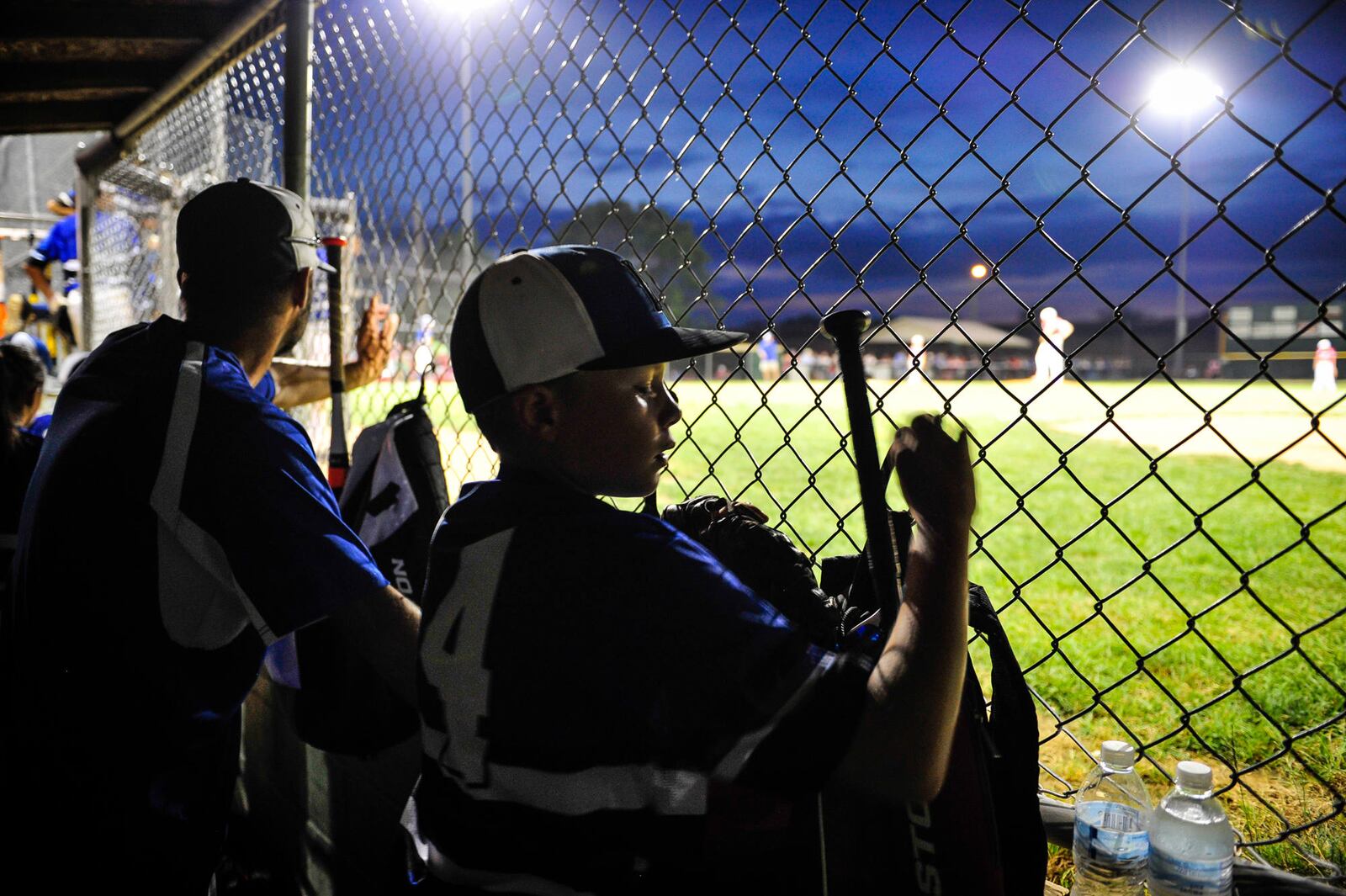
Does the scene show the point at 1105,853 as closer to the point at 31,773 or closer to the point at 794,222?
the point at 794,222

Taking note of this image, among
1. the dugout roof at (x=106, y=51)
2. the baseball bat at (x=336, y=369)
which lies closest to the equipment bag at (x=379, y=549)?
the baseball bat at (x=336, y=369)

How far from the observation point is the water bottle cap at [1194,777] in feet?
4.46

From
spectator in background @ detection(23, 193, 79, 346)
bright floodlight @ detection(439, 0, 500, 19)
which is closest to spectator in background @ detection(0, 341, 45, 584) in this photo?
bright floodlight @ detection(439, 0, 500, 19)

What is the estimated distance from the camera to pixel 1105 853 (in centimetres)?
145

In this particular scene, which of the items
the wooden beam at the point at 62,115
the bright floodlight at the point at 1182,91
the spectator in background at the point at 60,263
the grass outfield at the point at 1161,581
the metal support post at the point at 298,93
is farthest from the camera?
the spectator in background at the point at 60,263

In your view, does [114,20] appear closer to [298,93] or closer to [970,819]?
[298,93]

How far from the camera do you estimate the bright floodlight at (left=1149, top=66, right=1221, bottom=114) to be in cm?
127

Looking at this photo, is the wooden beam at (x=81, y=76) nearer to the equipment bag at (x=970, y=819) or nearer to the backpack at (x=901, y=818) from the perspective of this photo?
the backpack at (x=901, y=818)

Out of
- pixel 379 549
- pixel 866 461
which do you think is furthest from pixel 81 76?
pixel 866 461

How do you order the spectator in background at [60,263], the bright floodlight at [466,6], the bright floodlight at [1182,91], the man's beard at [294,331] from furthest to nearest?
1. the spectator in background at [60,263]
2. the bright floodlight at [466,6]
3. the man's beard at [294,331]
4. the bright floodlight at [1182,91]

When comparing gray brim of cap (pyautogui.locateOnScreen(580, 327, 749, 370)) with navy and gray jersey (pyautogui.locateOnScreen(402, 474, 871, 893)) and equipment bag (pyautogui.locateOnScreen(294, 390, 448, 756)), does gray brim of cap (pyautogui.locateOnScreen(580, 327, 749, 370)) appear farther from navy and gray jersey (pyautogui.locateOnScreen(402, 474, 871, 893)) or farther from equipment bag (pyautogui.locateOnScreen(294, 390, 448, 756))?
equipment bag (pyautogui.locateOnScreen(294, 390, 448, 756))

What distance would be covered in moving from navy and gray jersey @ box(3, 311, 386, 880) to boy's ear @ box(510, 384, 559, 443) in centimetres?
53

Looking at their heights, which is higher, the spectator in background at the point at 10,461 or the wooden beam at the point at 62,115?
the wooden beam at the point at 62,115

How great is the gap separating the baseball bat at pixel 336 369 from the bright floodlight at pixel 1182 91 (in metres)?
2.26
